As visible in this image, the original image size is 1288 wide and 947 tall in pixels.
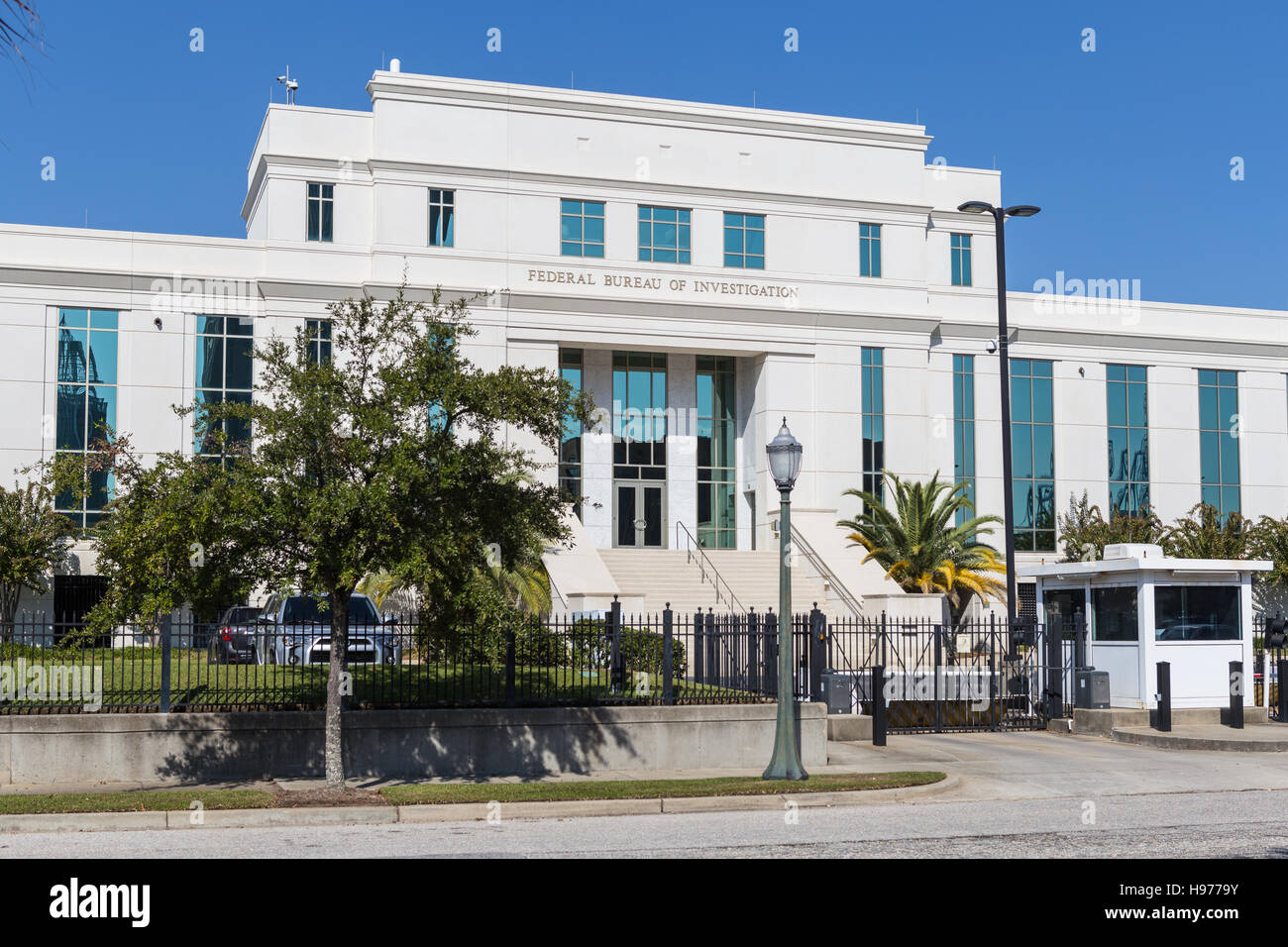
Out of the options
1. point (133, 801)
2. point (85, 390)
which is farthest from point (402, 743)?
point (85, 390)

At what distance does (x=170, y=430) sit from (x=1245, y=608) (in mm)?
27044

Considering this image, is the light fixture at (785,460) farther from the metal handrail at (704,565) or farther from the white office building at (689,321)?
the metal handrail at (704,565)

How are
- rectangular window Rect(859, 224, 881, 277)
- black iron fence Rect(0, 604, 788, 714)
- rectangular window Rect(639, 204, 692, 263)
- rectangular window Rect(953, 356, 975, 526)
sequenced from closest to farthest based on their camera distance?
black iron fence Rect(0, 604, 788, 714) → rectangular window Rect(639, 204, 692, 263) → rectangular window Rect(859, 224, 881, 277) → rectangular window Rect(953, 356, 975, 526)

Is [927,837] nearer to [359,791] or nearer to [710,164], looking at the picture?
[359,791]

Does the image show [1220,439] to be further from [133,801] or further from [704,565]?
[133,801]

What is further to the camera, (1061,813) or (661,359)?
(661,359)

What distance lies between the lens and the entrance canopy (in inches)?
858

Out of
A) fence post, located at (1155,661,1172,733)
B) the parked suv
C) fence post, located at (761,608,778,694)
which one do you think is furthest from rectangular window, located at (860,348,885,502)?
fence post, located at (761,608,778,694)

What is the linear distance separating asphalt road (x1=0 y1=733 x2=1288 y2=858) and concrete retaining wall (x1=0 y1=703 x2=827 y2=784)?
2609 millimetres

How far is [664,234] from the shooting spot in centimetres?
4081

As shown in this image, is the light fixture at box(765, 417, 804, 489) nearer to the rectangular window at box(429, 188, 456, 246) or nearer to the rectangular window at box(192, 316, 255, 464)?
the rectangular window at box(192, 316, 255, 464)

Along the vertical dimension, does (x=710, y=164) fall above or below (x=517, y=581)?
above
